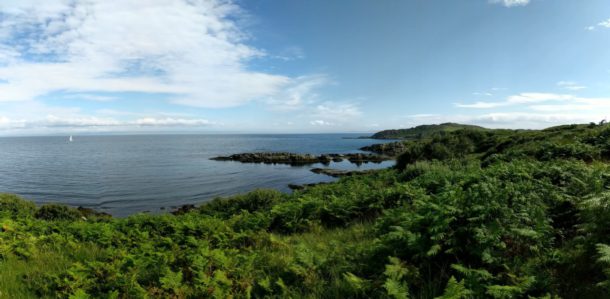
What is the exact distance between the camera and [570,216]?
5.57 m

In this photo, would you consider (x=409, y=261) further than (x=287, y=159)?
No

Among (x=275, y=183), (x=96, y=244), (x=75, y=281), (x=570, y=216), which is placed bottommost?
(x=275, y=183)

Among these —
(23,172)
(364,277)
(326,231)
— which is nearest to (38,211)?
(326,231)

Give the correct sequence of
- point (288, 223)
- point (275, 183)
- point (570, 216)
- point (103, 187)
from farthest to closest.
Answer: point (275, 183)
point (103, 187)
point (288, 223)
point (570, 216)

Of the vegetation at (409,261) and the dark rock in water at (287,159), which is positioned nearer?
the vegetation at (409,261)

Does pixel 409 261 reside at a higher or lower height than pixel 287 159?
higher

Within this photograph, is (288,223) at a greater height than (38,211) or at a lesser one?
greater

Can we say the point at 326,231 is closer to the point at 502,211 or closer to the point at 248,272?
the point at 248,272

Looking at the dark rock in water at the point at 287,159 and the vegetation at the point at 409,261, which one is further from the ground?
the vegetation at the point at 409,261

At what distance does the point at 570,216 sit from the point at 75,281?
28.6ft

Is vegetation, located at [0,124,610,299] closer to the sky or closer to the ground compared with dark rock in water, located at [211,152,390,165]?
closer to the sky

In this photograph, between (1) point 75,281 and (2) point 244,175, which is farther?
(2) point 244,175

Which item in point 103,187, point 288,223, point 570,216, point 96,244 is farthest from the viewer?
point 103,187

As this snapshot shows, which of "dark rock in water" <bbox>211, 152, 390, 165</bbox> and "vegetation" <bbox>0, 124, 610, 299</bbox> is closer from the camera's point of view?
"vegetation" <bbox>0, 124, 610, 299</bbox>
